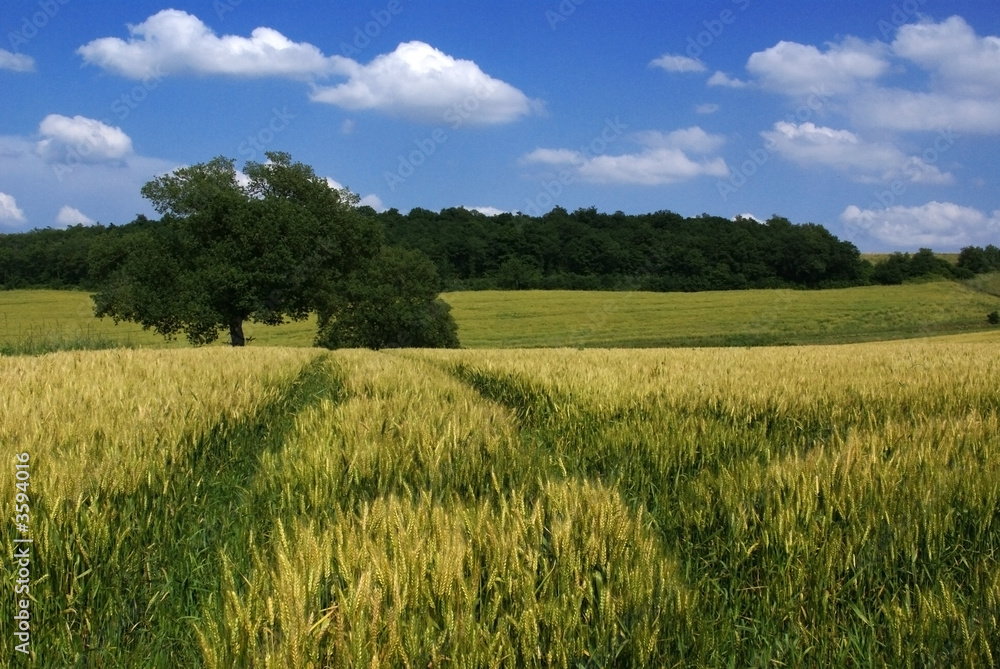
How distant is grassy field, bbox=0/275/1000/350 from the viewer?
154 ft

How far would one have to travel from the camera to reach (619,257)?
81.6 m

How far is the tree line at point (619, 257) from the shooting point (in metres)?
73.4

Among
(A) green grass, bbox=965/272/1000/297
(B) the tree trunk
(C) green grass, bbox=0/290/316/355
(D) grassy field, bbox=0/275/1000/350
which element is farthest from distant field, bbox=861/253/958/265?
(B) the tree trunk

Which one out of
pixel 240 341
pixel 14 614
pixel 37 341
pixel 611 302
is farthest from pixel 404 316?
pixel 14 614

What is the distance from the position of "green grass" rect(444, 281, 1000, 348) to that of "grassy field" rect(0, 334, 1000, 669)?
4037 centimetres

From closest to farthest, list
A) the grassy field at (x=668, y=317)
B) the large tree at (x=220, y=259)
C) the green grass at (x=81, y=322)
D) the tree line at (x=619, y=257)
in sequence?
1. the large tree at (x=220, y=259)
2. the green grass at (x=81, y=322)
3. the grassy field at (x=668, y=317)
4. the tree line at (x=619, y=257)

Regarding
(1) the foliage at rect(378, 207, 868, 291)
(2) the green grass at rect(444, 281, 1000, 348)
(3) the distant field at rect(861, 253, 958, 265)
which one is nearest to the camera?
(2) the green grass at rect(444, 281, 1000, 348)

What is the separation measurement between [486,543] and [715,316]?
54064mm

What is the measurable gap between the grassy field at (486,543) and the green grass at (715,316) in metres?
40.4

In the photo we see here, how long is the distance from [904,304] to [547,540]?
65.2 meters

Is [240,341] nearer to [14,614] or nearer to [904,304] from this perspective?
[14,614]

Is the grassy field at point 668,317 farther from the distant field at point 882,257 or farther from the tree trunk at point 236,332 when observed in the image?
the distant field at point 882,257

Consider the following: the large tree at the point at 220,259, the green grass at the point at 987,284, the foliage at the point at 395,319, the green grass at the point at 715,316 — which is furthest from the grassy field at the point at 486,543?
the green grass at the point at 987,284

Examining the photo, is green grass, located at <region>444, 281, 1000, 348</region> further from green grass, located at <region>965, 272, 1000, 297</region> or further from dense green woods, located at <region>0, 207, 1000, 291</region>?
dense green woods, located at <region>0, 207, 1000, 291</region>
